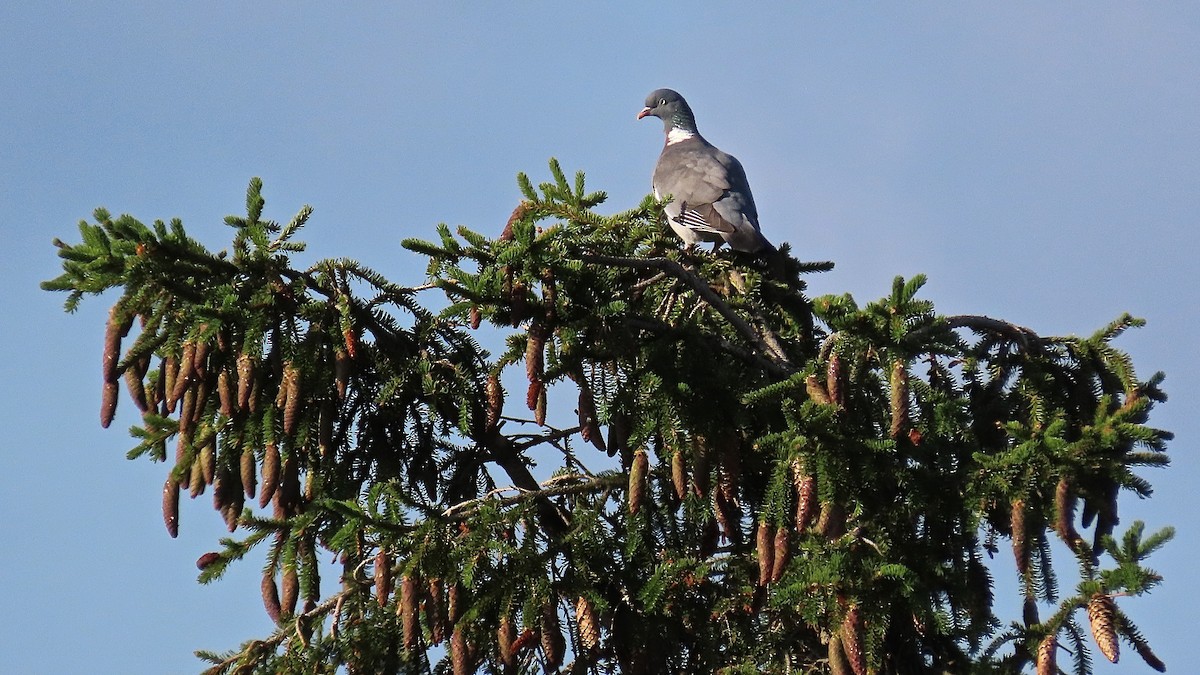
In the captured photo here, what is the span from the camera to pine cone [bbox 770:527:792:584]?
528cm

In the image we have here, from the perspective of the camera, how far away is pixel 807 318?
7270 millimetres

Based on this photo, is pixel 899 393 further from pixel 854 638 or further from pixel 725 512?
pixel 725 512

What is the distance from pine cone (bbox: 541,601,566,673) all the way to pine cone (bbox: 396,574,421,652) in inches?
19.6

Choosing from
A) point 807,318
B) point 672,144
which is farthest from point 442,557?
point 672,144

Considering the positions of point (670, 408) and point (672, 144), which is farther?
point (672, 144)

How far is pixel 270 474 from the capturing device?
5469 millimetres

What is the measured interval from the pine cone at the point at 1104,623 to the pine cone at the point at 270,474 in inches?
116

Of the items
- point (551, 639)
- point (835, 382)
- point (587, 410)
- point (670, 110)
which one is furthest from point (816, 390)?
point (670, 110)

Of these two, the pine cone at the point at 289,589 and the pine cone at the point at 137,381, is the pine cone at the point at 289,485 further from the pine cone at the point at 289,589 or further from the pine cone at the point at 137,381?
the pine cone at the point at 137,381

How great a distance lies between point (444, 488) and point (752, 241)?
2.29 meters

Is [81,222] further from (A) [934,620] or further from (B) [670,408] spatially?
(A) [934,620]

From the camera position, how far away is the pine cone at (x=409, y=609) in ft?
16.9

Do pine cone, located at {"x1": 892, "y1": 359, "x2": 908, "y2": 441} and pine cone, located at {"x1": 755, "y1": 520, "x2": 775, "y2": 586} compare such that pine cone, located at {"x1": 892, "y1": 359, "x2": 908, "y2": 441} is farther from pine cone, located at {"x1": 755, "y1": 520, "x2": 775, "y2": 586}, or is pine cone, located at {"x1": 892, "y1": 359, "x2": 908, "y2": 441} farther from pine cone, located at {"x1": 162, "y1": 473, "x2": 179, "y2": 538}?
pine cone, located at {"x1": 162, "y1": 473, "x2": 179, "y2": 538}

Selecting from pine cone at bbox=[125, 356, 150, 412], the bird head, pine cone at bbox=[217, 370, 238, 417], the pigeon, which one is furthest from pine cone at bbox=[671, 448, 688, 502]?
the bird head
